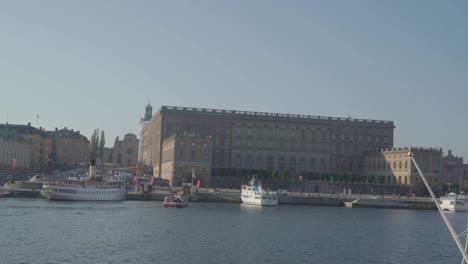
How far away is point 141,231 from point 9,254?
54.6 feet

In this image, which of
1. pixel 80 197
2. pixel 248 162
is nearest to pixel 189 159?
pixel 248 162

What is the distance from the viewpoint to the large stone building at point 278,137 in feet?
467

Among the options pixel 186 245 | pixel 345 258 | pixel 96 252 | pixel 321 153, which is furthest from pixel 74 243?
pixel 321 153

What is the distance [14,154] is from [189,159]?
48740 mm

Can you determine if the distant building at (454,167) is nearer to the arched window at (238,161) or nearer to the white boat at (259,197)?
the arched window at (238,161)

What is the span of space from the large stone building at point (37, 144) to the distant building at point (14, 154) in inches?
268

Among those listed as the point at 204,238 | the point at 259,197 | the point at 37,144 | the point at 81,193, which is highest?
the point at 37,144

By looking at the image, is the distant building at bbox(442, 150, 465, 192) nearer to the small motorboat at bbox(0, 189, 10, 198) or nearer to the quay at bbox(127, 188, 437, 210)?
the quay at bbox(127, 188, 437, 210)

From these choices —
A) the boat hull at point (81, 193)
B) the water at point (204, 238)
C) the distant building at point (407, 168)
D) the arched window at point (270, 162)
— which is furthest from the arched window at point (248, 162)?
the water at point (204, 238)

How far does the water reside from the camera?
42906mm

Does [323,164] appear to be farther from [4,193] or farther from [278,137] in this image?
[4,193]

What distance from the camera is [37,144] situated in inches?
6777

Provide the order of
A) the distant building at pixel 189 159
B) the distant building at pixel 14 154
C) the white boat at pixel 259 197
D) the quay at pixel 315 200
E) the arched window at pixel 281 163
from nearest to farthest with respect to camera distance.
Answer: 1. the white boat at pixel 259 197
2. the quay at pixel 315 200
3. the distant building at pixel 189 159
4. the distant building at pixel 14 154
5. the arched window at pixel 281 163

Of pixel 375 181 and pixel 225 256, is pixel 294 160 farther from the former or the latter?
pixel 225 256
